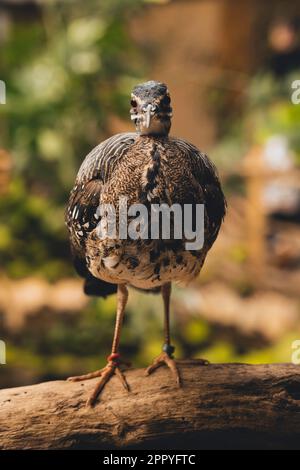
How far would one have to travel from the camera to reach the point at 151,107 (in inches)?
67.1

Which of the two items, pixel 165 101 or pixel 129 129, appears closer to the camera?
pixel 165 101

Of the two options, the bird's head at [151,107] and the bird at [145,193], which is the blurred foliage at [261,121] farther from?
the bird's head at [151,107]

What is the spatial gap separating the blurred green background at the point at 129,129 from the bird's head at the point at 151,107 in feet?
7.10

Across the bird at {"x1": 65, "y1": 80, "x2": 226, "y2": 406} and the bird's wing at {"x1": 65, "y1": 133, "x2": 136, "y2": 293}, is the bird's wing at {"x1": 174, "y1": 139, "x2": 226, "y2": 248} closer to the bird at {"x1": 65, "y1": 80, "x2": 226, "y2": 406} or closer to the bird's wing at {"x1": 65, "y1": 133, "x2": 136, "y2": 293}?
the bird at {"x1": 65, "y1": 80, "x2": 226, "y2": 406}

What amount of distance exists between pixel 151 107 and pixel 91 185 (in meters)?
0.32

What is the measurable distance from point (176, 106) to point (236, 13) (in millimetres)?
1314

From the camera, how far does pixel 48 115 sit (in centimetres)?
412

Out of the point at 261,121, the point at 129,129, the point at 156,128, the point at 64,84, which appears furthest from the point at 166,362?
the point at 261,121

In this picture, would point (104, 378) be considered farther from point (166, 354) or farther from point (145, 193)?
point (145, 193)

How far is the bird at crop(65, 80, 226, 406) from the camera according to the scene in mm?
1772

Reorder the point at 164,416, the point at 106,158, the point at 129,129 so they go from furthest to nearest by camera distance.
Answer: the point at 129,129
the point at 164,416
the point at 106,158

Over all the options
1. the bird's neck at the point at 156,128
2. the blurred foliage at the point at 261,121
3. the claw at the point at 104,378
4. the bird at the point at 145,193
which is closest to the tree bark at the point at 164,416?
the claw at the point at 104,378

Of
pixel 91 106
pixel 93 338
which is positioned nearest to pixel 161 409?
pixel 93 338

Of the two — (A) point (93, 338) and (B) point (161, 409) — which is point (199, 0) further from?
(B) point (161, 409)
